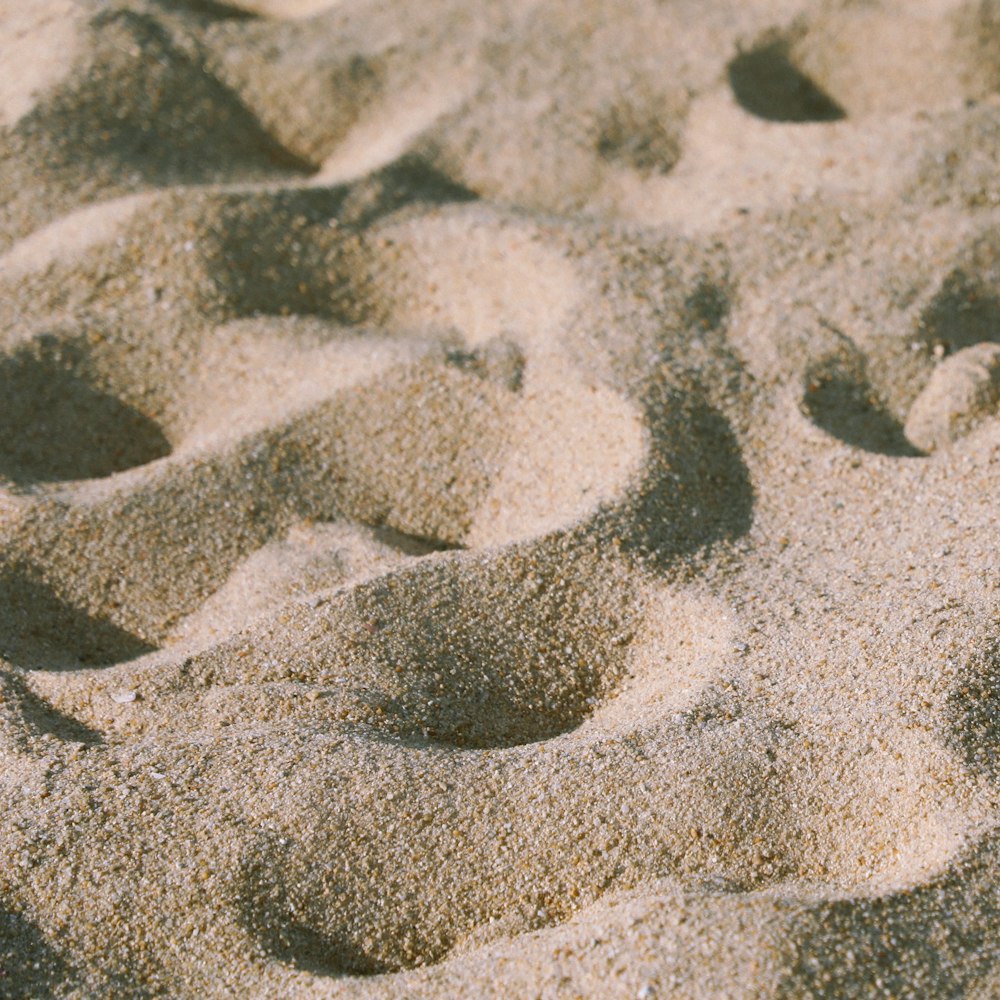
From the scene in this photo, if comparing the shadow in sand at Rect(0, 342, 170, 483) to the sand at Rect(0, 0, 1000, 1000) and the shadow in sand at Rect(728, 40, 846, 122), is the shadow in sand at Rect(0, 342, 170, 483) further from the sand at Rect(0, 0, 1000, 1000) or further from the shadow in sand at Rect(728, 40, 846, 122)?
the shadow in sand at Rect(728, 40, 846, 122)

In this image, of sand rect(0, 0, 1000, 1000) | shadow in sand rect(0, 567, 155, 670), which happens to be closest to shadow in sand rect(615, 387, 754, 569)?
sand rect(0, 0, 1000, 1000)

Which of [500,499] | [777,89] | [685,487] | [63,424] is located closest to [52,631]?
[63,424]

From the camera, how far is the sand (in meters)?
1.33

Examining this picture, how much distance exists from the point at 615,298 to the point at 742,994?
3.99 ft

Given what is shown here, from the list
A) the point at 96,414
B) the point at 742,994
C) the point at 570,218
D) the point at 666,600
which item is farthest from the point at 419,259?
the point at 742,994

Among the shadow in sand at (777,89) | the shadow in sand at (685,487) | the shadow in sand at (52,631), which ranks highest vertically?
the shadow in sand at (777,89)

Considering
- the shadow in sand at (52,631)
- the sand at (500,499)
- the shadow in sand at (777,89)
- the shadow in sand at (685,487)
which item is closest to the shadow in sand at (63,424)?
the sand at (500,499)

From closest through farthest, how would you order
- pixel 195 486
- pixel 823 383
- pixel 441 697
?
1. pixel 441 697
2. pixel 195 486
3. pixel 823 383

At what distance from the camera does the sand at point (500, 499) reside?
133 centimetres

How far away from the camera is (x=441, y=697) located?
1.59 m

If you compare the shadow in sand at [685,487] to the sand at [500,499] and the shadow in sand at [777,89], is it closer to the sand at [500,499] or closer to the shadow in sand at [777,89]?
the sand at [500,499]

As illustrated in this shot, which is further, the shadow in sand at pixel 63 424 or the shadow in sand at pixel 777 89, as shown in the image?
the shadow in sand at pixel 777 89

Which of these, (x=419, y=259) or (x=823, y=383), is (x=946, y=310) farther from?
(x=419, y=259)

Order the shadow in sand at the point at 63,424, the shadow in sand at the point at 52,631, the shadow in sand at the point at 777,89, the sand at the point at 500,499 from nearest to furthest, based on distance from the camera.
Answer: the sand at the point at 500,499 < the shadow in sand at the point at 52,631 < the shadow in sand at the point at 63,424 < the shadow in sand at the point at 777,89
